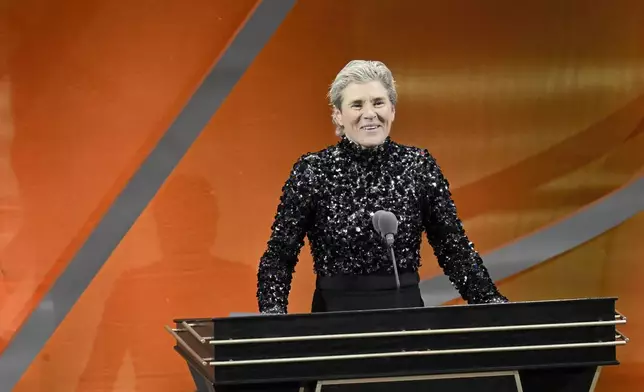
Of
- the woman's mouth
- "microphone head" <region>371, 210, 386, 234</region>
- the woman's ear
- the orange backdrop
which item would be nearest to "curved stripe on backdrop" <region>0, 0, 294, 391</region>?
the orange backdrop

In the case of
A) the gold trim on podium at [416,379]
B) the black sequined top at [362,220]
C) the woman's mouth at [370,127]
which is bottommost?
the gold trim on podium at [416,379]

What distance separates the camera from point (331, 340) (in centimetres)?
161

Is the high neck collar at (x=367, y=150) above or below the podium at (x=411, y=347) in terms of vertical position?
above

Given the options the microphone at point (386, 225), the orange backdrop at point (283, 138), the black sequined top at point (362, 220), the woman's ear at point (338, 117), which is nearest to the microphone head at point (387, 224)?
the microphone at point (386, 225)

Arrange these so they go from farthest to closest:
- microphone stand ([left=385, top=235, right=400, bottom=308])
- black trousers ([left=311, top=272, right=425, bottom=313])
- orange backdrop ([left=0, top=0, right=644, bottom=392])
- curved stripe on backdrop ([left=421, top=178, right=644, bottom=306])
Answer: curved stripe on backdrop ([left=421, top=178, right=644, bottom=306])
orange backdrop ([left=0, top=0, right=644, bottom=392])
black trousers ([left=311, top=272, right=425, bottom=313])
microphone stand ([left=385, top=235, right=400, bottom=308])

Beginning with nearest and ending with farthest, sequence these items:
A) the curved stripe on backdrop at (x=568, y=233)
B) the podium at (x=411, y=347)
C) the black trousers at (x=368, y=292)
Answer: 1. the podium at (x=411, y=347)
2. the black trousers at (x=368, y=292)
3. the curved stripe on backdrop at (x=568, y=233)

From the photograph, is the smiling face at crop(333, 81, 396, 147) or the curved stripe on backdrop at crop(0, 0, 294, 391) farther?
the curved stripe on backdrop at crop(0, 0, 294, 391)

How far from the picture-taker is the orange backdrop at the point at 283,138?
2.97 metres

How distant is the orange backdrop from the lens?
2.97 meters

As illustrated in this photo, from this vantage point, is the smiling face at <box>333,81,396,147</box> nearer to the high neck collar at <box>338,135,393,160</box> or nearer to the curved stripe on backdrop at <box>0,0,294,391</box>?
the high neck collar at <box>338,135,393,160</box>

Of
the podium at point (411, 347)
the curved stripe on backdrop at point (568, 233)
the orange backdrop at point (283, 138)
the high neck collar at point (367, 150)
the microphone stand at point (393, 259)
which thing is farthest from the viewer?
the curved stripe on backdrop at point (568, 233)

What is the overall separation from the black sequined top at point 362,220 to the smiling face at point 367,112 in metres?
0.04

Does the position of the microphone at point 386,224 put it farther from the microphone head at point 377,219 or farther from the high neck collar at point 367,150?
the high neck collar at point 367,150

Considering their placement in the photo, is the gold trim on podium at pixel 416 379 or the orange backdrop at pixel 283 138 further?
the orange backdrop at pixel 283 138
